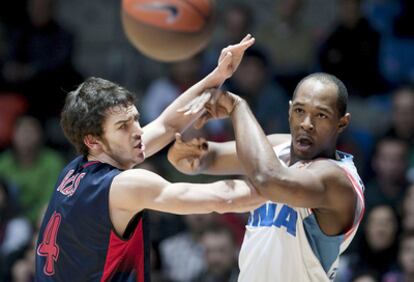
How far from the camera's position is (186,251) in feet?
28.0

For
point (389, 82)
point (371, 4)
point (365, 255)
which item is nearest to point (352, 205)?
point (365, 255)

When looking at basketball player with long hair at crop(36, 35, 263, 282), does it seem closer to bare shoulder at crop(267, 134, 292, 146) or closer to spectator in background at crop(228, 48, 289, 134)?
bare shoulder at crop(267, 134, 292, 146)

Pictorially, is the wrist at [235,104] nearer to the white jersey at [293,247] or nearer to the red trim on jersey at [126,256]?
the white jersey at [293,247]

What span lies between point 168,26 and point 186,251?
251cm

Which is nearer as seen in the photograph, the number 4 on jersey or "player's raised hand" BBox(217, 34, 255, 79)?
the number 4 on jersey

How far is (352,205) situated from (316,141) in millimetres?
380

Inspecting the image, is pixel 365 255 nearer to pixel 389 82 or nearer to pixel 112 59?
pixel 389 82

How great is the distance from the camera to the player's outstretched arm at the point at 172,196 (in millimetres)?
4688

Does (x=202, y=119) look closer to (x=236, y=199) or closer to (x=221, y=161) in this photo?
(x=221, y=161)

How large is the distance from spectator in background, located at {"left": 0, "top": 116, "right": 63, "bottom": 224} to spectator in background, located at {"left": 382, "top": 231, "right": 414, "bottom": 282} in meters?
3.53

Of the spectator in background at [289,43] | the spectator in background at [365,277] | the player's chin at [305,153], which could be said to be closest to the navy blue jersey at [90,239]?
the player's chin at [305,153]

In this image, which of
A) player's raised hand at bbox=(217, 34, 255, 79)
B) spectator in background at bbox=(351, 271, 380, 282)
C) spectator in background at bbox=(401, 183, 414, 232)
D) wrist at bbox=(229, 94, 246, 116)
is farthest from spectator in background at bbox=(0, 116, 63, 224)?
wrist at bbox=(229, 94, 246, 116)

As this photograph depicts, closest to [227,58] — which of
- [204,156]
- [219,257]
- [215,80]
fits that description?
[215,80]

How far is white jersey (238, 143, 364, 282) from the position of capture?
4895 millimetres
